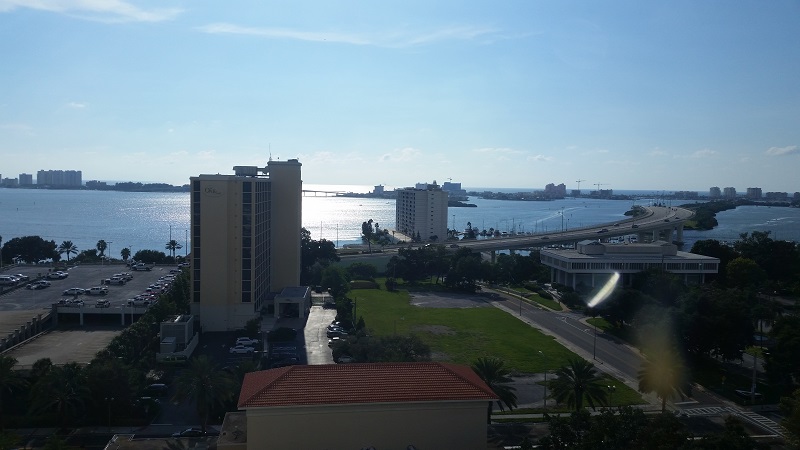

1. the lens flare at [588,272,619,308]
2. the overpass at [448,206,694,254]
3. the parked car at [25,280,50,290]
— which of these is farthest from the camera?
the overpass at [448,206,694,254]

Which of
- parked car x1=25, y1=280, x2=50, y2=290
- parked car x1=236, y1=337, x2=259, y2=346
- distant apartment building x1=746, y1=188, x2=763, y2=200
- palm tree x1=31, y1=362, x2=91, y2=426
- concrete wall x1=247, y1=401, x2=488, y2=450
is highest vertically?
distant apartment building x1=746, y1=188, x2=763, y2=200

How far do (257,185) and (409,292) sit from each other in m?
11.2

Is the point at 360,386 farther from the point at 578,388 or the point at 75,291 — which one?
the point at 75,291

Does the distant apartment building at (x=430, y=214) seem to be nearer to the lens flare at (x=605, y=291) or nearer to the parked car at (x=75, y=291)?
the lens flare at (x=605, y=291)

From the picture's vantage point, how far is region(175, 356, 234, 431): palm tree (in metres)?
11.6

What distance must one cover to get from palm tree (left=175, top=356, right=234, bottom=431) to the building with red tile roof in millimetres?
2572

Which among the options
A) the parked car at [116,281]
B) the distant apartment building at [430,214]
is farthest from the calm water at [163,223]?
the parked car at [116,281]

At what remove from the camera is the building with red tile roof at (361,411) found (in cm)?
858

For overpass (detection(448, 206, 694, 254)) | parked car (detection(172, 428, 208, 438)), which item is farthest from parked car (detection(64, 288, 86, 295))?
Result: overpass (detection(448, 206, 694, 254))

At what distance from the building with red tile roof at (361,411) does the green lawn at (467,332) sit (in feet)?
27.7

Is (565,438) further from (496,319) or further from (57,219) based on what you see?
(57,219)

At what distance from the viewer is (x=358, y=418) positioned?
8.68 metres

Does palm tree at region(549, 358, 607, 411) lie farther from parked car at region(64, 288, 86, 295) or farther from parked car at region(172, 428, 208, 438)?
parked car at region(64, 288, 86, 295)

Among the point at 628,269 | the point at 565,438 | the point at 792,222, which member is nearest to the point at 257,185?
the point at 565,438
